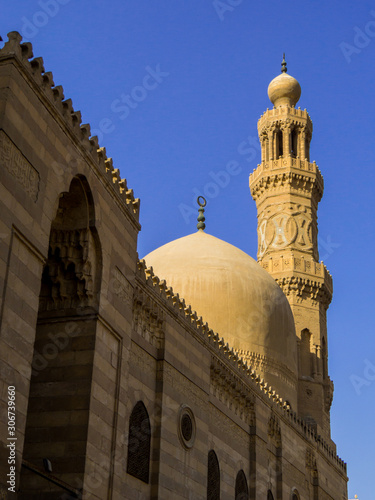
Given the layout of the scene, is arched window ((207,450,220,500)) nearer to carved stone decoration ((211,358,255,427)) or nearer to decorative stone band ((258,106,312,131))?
carved stone decoration ((211,358,255,427))

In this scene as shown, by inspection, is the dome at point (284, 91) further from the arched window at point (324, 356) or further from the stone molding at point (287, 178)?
the arched window at point (324, 356)

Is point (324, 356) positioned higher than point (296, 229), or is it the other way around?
point (296, 229)

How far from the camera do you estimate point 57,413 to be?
10000 mm

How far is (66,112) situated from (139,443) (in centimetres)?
512

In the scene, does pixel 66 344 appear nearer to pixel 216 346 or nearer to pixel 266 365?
pixel 216 346

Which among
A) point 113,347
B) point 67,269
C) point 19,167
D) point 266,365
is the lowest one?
point 113,347

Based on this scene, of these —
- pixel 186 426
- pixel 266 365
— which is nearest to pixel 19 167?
pixel 186 426

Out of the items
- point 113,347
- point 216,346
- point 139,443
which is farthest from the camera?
point 216,346

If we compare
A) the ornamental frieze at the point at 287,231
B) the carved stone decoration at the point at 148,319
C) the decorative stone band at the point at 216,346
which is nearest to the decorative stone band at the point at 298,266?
the ornamental frieze at the point at 287,231

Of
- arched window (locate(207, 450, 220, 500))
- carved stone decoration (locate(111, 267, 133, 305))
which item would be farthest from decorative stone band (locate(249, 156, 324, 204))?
carved stone decoration (locate(111, 267, 133, 305))

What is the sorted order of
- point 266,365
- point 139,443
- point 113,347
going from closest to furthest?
point 113,347, point 139,443, point 266,365

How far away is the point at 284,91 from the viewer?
29.2m

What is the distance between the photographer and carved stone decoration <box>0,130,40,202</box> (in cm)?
835

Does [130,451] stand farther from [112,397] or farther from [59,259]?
[59,259]
